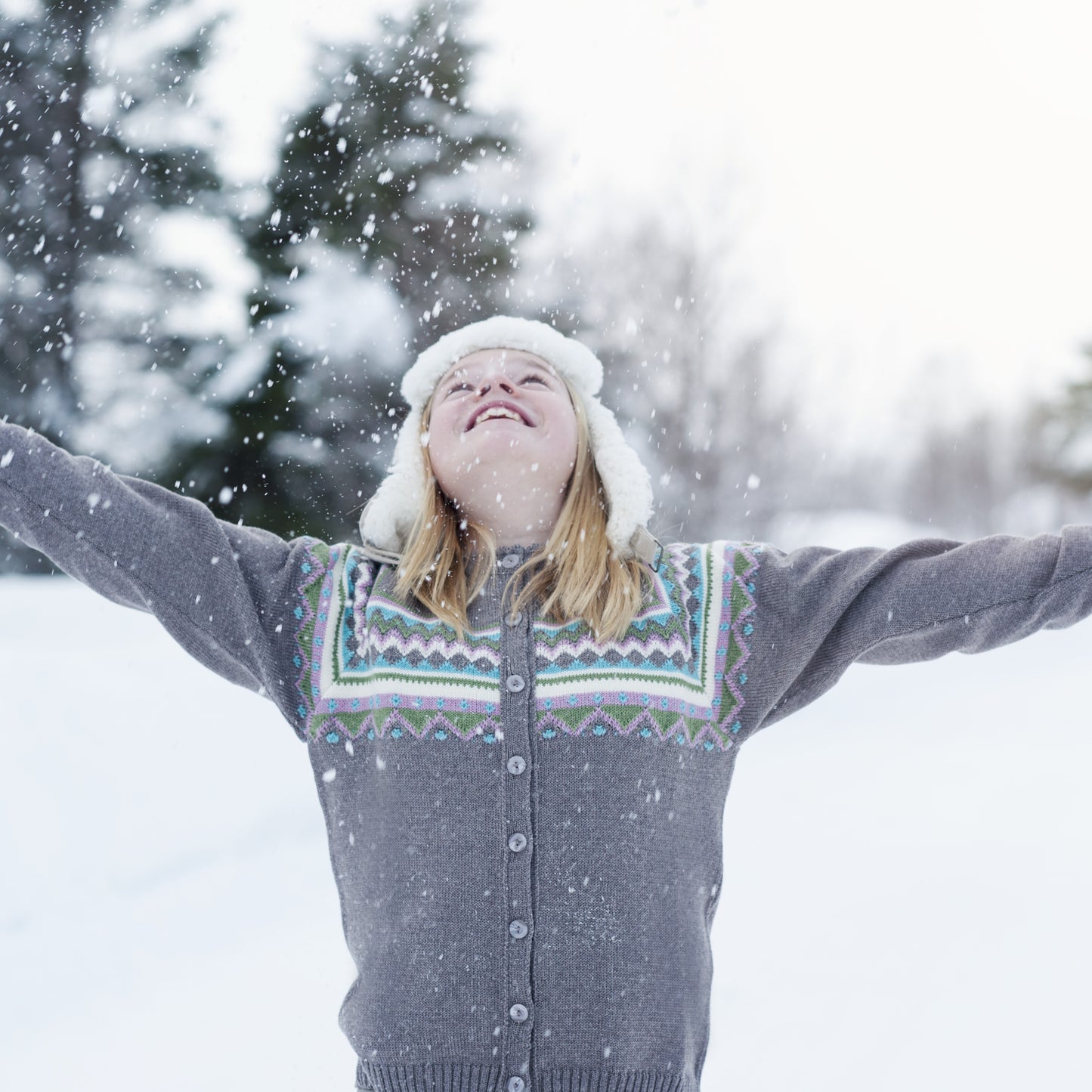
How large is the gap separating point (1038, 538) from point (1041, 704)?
3677mm

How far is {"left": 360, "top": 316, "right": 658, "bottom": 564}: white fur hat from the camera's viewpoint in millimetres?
2098

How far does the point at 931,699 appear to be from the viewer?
5555mm

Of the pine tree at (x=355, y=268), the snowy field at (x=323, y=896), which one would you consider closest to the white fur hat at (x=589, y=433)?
the snowy field at (x=323, y=896)

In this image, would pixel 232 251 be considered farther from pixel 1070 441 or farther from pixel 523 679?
pixel 1070 441

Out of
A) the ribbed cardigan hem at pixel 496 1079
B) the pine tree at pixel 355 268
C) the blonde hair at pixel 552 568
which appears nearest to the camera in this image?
the ribbed cardigan hem at pixel 496 1079

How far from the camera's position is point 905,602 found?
1.92 m

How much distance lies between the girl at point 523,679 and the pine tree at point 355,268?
6.01m

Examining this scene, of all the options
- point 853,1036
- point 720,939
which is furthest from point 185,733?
point 853,1036

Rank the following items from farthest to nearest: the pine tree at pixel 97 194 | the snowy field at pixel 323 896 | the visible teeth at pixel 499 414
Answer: the pine tree at pixel 97 194 < the snowy field at pixel 323 896 < the visible teeth at pixel 499 414

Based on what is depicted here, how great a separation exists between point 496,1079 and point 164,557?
1010mm

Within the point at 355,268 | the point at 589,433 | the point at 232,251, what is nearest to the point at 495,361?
the point at 589,433

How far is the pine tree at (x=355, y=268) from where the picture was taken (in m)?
7.98

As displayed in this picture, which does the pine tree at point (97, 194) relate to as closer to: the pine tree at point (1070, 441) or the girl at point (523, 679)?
the girl at point (523, 679)

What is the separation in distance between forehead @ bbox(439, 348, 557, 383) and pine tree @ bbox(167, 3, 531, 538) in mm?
5745
